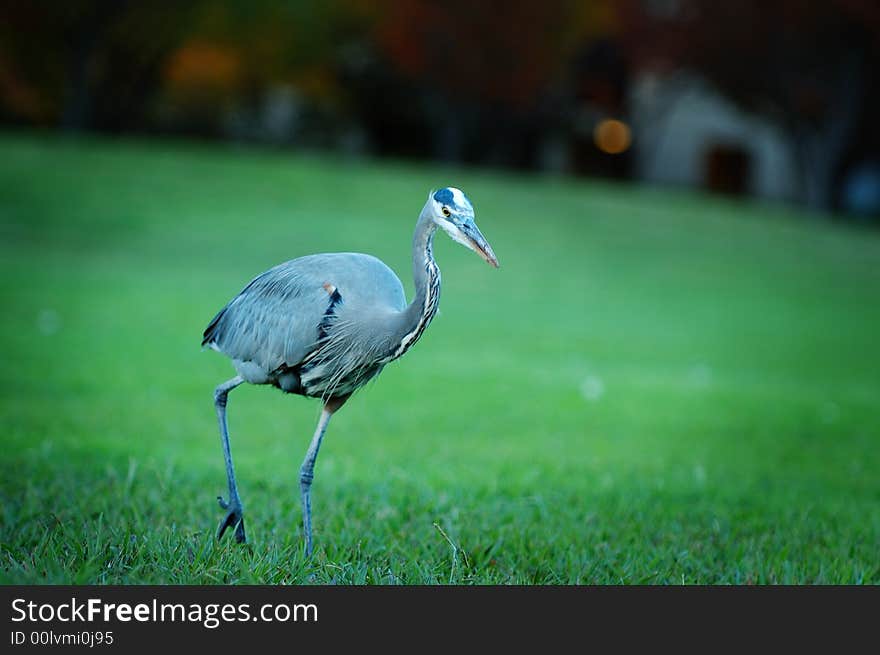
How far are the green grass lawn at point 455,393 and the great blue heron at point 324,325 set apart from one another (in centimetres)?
63

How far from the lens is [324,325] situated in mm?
4027

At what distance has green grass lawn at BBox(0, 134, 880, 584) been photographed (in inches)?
185

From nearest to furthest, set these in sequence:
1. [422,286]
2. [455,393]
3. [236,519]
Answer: [422,286] → [236,519] → [455,393]

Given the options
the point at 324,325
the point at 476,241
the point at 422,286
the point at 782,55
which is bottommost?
the point at 324,325

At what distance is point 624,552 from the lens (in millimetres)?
4816

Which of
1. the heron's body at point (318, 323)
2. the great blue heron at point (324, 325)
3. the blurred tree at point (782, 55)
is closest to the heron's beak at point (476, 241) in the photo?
the great blue heron at point (324, 325)

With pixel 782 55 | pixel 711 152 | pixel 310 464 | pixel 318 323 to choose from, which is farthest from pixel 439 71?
pixel 318 323

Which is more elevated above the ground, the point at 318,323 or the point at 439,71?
the point at 439,71

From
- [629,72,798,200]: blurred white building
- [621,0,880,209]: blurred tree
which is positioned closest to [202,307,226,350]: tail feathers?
[621,0,880,209]: blurred tree

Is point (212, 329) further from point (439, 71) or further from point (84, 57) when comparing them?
point (439, 71)

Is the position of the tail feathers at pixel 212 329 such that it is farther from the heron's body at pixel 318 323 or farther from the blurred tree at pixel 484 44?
the blurred tree at pixel 484 44

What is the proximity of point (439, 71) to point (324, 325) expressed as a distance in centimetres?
2570

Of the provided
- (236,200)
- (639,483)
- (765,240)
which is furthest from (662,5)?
(639,483)
